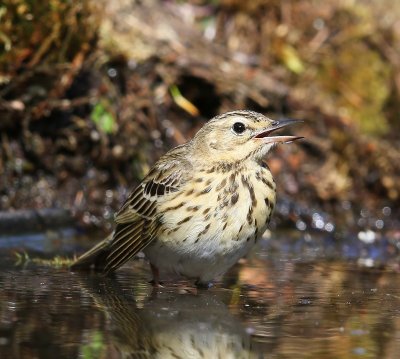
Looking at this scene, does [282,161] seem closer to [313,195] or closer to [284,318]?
[313,195]

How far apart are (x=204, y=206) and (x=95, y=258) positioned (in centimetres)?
115

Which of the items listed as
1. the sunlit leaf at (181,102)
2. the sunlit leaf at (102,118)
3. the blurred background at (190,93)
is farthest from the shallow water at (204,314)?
the sunlit leaf at (181,102)

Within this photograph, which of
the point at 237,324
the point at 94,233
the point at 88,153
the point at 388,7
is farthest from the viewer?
the point at 388,7

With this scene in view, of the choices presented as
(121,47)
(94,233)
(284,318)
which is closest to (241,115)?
(284,318)

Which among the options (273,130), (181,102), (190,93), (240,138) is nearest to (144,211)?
(240,138)

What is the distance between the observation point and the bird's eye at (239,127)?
22.4ft

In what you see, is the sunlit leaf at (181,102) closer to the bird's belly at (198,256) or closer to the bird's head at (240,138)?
the bird's head at (240,138)

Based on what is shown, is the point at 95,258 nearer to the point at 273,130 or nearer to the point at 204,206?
the point at 204,206

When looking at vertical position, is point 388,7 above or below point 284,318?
above

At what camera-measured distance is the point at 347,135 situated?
1068cm

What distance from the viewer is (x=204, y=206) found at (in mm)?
6367

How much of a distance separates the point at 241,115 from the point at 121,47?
321 centimetres

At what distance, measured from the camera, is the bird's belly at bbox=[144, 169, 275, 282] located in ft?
20.7

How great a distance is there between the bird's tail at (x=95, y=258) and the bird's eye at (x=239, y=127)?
4.01ft
